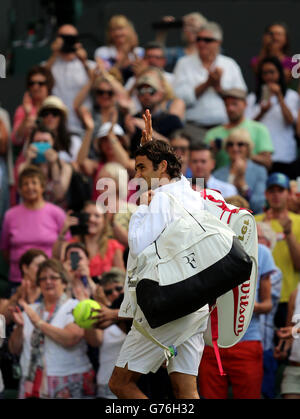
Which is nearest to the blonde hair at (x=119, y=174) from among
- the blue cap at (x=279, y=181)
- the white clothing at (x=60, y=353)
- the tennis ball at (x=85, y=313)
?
the blue cap at (x=279, y=181)

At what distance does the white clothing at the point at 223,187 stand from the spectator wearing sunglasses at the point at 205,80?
69.6 inches

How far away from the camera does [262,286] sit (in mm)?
8039

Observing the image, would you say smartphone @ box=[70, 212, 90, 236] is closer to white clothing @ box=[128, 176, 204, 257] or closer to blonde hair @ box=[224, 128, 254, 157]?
blonde hair @ box=[224, 128, 254, 157]

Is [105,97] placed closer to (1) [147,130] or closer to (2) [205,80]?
(2) [205,80]

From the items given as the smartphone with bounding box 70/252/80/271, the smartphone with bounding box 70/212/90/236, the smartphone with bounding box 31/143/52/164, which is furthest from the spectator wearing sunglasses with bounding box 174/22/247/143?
the smartphone with bounding box 70/252/80/271

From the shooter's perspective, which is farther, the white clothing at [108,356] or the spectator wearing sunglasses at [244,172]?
the spectator wearing sunglasses at [244,172]

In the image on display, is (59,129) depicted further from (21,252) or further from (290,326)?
(290,326)

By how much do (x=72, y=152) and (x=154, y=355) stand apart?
488cm

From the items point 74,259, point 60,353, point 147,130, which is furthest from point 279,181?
point 147,130

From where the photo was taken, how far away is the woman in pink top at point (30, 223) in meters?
9.34

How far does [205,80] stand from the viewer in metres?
11.7

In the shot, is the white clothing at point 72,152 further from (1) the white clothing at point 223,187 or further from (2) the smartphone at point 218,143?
(1) the white clothing at point 223,187

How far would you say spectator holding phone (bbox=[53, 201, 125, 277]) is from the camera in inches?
348

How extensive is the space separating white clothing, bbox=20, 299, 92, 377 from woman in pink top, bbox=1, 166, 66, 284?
1138 mm
